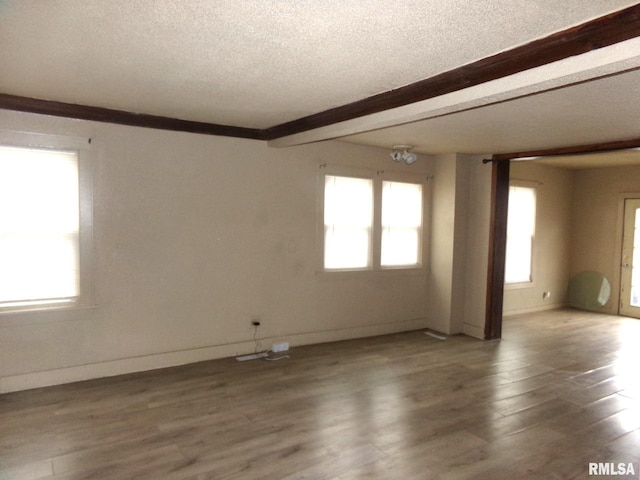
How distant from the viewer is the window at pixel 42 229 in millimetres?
3590

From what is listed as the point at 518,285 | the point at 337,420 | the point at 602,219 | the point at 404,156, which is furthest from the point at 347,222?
the point at 602,219

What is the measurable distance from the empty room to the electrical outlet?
133 mm

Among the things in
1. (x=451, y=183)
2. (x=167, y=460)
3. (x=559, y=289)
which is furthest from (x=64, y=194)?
(x=559, y=289)

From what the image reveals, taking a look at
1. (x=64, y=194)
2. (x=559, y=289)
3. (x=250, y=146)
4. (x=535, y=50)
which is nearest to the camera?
(x=535, y=50)

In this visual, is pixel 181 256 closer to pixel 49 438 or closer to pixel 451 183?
pixel 49 438

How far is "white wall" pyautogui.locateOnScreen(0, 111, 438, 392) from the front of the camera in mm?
3859

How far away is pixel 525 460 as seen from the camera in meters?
2.79

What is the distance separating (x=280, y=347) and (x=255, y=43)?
350cm

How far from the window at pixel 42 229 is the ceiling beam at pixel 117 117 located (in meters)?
0.34

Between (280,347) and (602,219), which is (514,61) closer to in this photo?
(280,347)

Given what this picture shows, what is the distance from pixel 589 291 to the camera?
7785 millimetres

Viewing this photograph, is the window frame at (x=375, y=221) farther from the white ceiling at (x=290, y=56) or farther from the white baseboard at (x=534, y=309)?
the white baseboard at (x=534, y=309)

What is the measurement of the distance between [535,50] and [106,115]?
3574mm

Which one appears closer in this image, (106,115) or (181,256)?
(106,115)
